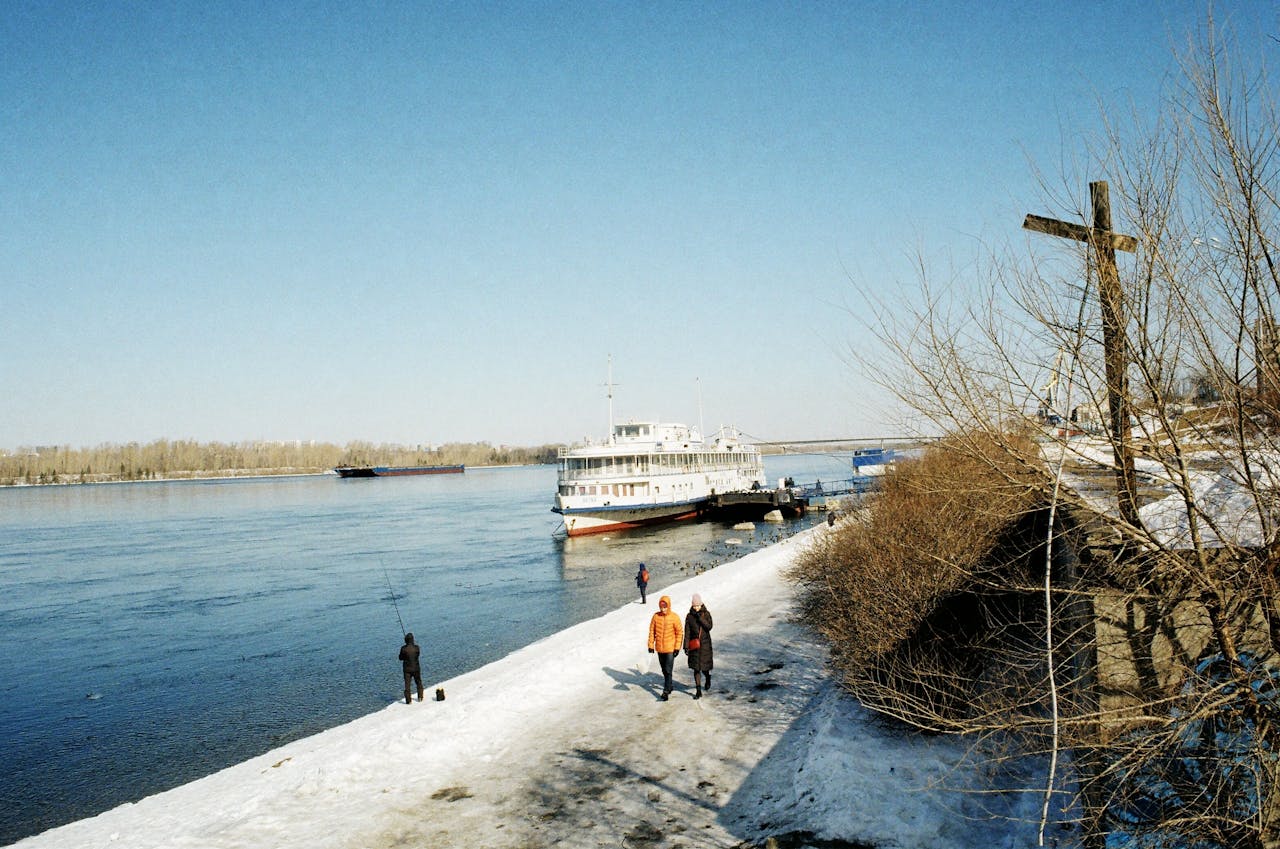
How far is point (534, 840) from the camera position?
7.82 metres

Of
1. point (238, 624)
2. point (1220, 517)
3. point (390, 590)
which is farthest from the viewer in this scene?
point (390, 590)

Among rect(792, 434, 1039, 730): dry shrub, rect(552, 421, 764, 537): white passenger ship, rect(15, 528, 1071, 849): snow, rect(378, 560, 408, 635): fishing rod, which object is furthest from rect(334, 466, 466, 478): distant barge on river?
rect(792, 434, 1039, 730): dry shrub

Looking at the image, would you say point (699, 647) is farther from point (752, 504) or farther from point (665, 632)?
point (752, 504)

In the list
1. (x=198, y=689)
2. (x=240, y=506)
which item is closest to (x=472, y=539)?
(x=198, y=689)

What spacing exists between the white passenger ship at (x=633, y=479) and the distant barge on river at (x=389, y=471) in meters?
127

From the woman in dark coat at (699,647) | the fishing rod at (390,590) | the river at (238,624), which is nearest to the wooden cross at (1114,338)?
the river at (238,624)

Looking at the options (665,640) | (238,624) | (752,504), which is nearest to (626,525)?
(752,504)

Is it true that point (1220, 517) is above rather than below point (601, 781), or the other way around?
above

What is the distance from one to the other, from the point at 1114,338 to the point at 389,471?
186618 mm

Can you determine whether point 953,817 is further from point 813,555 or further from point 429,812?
point 813,555

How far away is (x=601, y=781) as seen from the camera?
9.23 metres

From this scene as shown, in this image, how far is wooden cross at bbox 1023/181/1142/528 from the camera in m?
4.91

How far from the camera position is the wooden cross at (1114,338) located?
4.91 m

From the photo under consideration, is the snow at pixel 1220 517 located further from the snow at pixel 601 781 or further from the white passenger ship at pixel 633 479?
the white passenger ship at pixel 633 479
